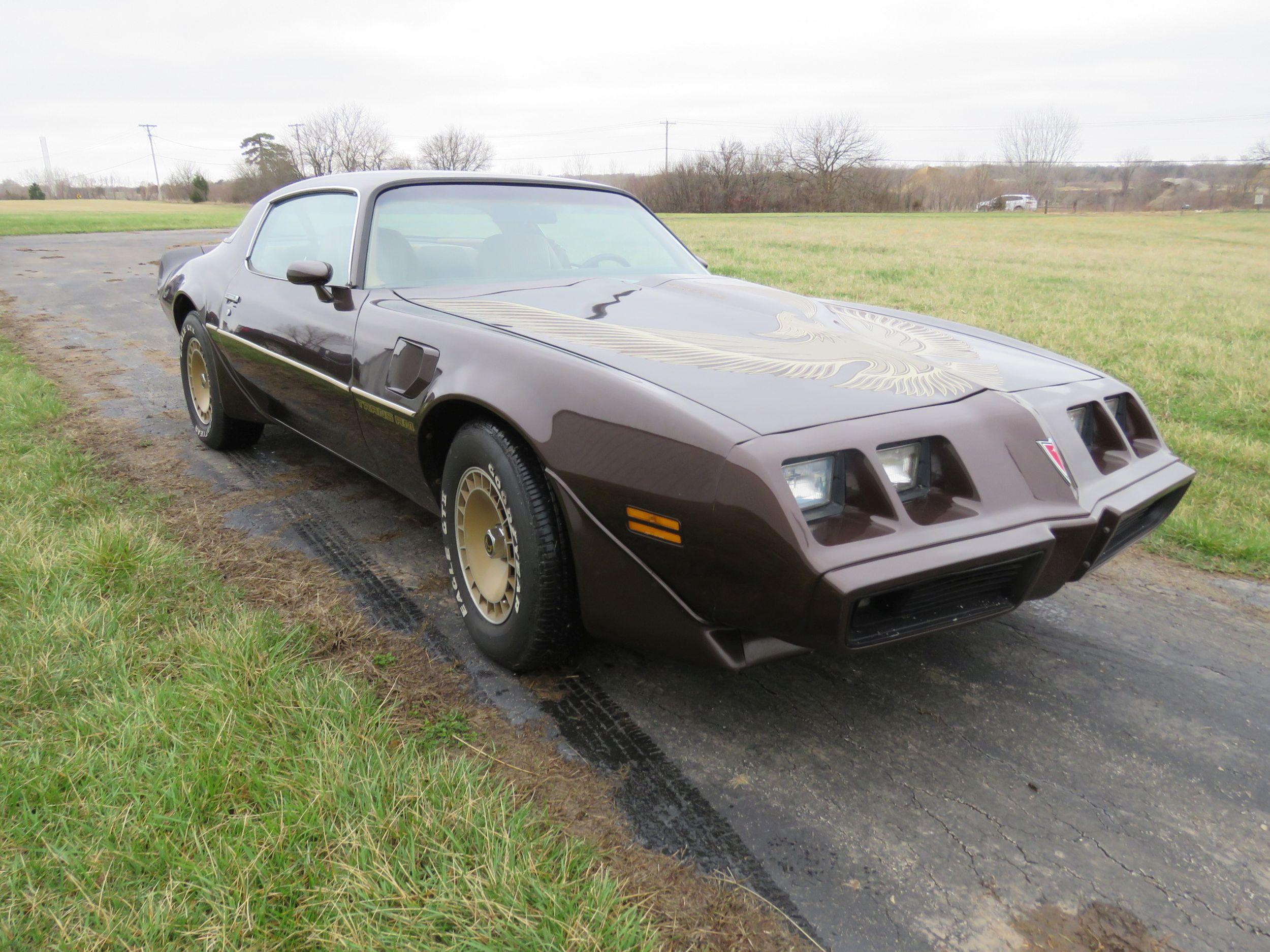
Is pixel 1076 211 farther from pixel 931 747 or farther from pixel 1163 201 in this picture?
pixel 931 747

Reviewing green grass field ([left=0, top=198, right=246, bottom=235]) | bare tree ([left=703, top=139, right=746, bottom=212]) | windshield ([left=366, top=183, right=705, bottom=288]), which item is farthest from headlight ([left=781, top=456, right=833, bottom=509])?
bare tree ([left=703, top=139, right=746, bottom=212])

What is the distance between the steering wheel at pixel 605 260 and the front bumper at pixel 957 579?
75.5 inches

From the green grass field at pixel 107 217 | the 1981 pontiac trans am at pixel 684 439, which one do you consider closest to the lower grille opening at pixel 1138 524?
the 1981 pontiac trans am at pixel 684 439

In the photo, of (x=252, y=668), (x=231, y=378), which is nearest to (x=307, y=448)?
(x=231, y=378)

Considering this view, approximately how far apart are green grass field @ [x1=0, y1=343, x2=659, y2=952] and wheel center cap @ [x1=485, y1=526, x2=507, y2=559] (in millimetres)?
457

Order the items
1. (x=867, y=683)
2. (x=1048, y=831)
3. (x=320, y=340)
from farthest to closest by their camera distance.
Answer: (x=320, y=340) → (x=867, y=683) → (x=1048, y=831)

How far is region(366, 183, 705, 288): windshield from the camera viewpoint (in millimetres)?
2979

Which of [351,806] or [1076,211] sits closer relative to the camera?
[351,806]

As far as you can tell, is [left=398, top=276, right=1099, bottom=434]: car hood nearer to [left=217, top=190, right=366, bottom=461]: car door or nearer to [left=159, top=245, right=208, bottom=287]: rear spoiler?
[left=217, top=190, right=366, bottom=461]: car door

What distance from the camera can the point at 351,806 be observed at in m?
1.71

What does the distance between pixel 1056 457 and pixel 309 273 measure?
2.38 meters

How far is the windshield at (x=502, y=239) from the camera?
9.77 feet

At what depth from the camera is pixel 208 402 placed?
4344mm

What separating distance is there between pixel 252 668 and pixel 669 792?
3.71ft
